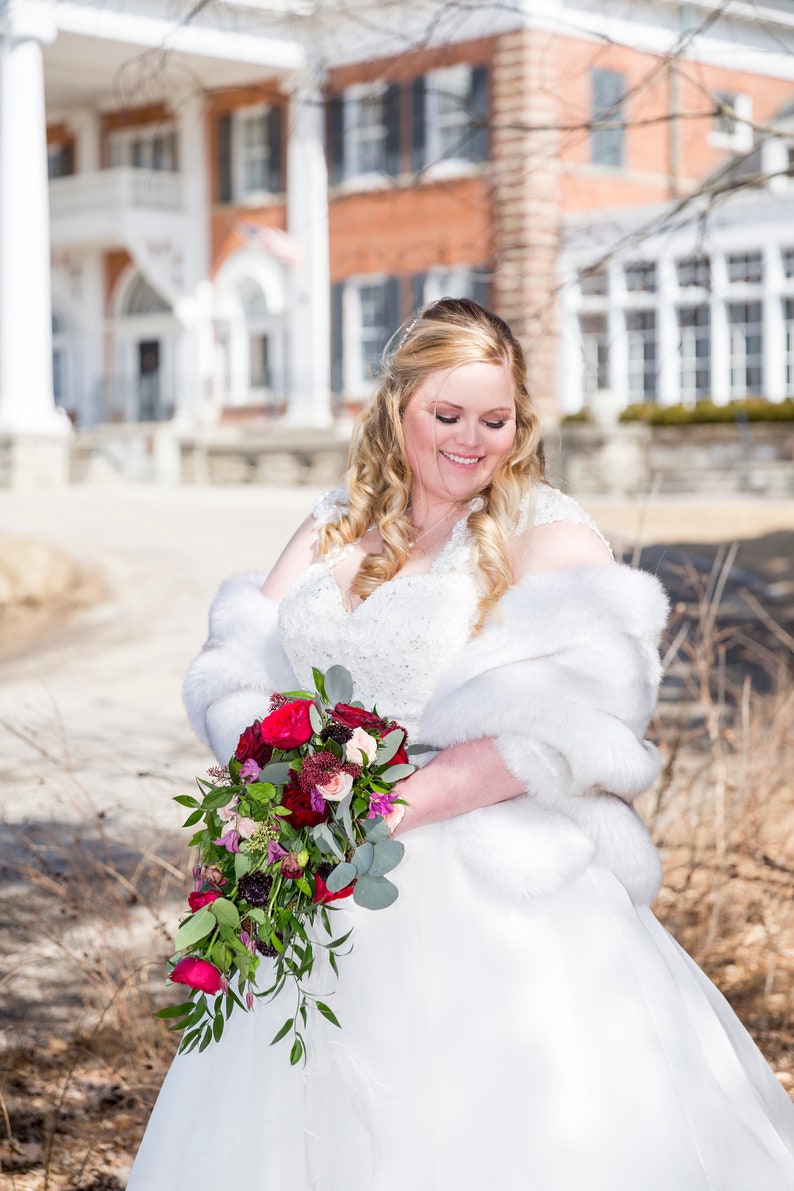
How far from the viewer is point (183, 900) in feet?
15.9

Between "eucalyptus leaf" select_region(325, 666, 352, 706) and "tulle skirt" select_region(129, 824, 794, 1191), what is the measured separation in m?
0.27

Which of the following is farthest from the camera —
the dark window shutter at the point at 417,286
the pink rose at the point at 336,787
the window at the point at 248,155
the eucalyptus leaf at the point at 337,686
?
the window at the point at 248,155

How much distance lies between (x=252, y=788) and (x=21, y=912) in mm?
2896

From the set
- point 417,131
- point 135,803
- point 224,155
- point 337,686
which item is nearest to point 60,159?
point 224,155

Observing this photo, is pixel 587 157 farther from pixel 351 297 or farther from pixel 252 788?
pixel 252 788

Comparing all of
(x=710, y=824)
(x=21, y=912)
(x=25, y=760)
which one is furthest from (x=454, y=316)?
(x=25, y=760)

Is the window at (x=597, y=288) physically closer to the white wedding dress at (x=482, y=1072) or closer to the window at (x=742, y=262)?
the window at (x=742, y=262)

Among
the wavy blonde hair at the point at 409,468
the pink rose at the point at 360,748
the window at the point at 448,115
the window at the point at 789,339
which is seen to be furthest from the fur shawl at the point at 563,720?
the window at the point at 448,115

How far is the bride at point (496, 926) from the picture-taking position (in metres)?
2.23

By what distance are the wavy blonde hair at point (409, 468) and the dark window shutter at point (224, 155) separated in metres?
25.8

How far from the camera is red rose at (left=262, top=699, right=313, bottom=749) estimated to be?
221 cm

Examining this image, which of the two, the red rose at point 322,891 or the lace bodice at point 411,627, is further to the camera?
the lace bodice at point 411,627

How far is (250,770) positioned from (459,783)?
13.7 inches

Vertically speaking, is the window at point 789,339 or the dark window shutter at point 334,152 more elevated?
the dark window shutter at point 334,152
